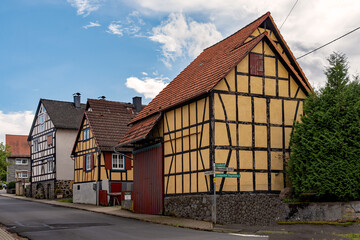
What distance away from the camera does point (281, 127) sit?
23.2 m

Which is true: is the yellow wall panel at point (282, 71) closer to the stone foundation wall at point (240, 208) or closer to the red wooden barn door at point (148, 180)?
the stone foundation wall at point (240, 208)

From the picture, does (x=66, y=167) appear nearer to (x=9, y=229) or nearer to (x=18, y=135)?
(x=9, y=229)

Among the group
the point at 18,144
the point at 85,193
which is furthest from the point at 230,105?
the point at 18,144

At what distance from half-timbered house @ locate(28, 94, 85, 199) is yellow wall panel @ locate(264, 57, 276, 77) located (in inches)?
1170

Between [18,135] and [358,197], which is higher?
[18,135]

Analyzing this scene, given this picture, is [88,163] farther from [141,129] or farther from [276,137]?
[276,137]

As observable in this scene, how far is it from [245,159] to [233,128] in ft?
5.05

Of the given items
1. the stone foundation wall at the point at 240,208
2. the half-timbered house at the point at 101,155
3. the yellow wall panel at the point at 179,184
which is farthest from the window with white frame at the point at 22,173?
the stone foundation wall at the point at 240,208

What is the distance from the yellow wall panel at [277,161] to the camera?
22609 mm

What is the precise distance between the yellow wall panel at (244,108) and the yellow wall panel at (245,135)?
1.12ft

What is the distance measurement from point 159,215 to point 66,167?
81.7 feet

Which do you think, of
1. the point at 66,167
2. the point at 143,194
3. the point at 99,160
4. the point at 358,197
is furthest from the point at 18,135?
the point at 358,197

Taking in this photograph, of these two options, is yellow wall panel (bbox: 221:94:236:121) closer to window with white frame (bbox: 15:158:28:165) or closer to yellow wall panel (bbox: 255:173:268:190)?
yellow wall panel (bbox: 255:173:268:190)

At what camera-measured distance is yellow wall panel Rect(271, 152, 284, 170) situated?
22.6 meters
